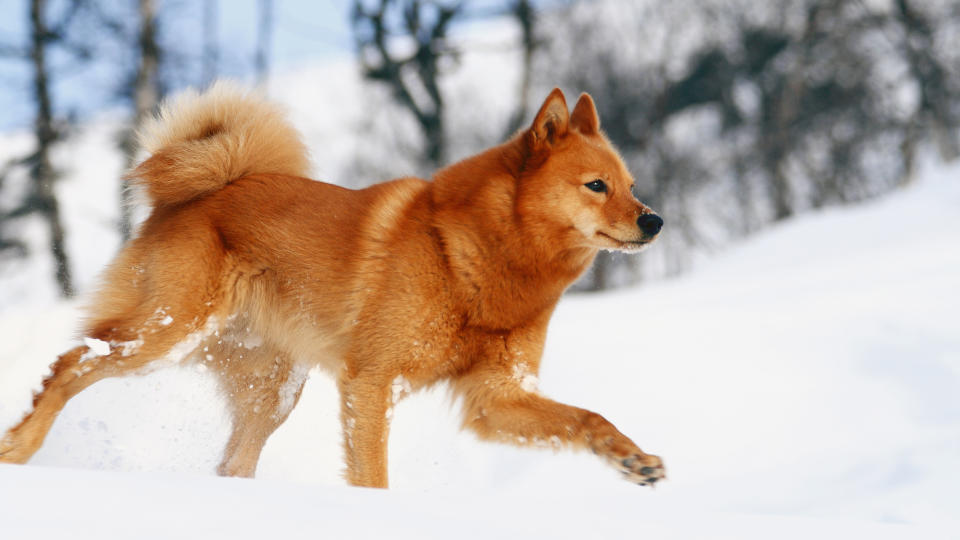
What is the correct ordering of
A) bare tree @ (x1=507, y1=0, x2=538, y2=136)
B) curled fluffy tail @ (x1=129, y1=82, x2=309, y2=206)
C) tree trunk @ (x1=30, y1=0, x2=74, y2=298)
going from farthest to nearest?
bare tree @ (x1=507, y1=0, x2=538, y2=136), tree trunk @ (x1=30, y1=0, x2=74, y2=298), curled fluffy tail @ (x1=129, y1=82, x2=309, y2=206)

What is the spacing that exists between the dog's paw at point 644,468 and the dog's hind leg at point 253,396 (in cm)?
179

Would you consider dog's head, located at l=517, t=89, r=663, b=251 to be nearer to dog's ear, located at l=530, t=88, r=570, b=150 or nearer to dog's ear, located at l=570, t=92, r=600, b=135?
dog's ear, located at l=530, t=88, r=570, b=150

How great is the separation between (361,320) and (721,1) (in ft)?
78.1

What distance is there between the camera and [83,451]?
371 cm

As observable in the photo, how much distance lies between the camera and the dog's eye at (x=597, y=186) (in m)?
3.24

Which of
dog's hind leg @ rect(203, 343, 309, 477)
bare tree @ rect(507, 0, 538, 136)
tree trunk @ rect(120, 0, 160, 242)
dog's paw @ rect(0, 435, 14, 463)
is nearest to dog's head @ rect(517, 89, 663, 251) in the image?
dog's hind leg @ rect(203, 343, 309, 477)

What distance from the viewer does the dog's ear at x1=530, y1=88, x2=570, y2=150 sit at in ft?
10.8

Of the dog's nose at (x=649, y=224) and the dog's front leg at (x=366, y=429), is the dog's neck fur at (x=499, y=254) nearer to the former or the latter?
the dog's nose at (x=649, y=224)

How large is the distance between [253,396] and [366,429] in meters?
1.06

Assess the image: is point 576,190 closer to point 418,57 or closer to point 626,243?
point 626,243

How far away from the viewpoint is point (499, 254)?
3201 millimetres

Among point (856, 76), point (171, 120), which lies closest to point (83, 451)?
point (171, 120)

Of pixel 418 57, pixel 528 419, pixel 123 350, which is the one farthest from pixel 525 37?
pixel 528 419

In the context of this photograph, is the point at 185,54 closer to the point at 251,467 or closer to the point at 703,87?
the point at 251,467
